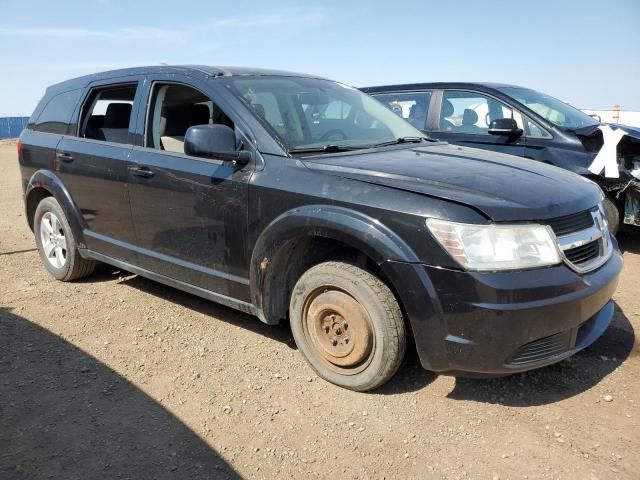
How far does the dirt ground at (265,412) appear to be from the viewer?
7.86 ft

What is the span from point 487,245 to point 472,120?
13.2ft

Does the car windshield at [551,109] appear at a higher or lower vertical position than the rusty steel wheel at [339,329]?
higher

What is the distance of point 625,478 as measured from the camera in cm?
225

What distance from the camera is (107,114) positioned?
4.52m

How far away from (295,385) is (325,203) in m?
1.11

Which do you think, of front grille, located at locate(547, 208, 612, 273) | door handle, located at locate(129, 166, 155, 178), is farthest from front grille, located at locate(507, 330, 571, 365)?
door handle, located at locate(129, 166, 155, 178)

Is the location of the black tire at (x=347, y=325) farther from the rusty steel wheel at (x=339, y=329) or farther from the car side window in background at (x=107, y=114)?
the car side window in background at (x=107, y=114)

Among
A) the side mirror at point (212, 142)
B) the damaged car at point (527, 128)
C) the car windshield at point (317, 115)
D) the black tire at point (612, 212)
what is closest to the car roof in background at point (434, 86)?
the damaged car at point (527, 128)

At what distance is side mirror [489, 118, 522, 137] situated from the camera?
5.49 metres

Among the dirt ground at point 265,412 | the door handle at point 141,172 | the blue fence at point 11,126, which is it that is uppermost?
the door handle at point 141,172

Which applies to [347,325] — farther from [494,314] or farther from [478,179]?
[478,179]

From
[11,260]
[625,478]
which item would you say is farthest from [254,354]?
A: [11,260]

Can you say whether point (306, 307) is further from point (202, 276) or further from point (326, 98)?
point (326, 98)

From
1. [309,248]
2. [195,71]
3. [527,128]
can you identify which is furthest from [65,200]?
[527,128]
